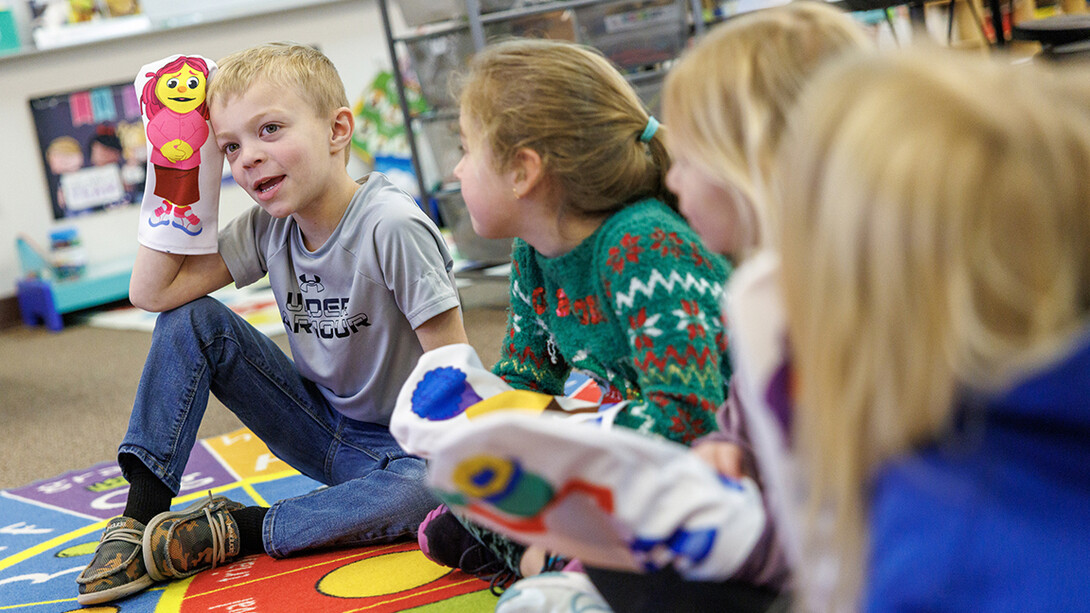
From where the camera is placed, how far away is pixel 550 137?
0.87m

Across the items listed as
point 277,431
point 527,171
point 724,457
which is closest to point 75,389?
point 277,431

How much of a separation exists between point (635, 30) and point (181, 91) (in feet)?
5.06

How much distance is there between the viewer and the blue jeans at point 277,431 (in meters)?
1.08

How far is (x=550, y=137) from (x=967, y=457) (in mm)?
524

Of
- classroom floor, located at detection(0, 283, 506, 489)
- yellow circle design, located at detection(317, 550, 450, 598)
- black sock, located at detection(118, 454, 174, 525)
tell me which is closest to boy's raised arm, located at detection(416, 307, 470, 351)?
yellow circle design, located at detection(317, 550, 450, 598)

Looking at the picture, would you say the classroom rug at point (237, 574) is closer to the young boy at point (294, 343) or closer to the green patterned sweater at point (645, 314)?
the young boy at point (294, 343)

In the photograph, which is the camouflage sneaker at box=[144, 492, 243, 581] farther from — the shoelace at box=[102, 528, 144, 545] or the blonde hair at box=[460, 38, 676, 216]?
the blonde hair at box=[460, 38, 676, 216]

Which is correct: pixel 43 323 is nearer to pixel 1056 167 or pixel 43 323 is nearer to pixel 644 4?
pixel 644 4

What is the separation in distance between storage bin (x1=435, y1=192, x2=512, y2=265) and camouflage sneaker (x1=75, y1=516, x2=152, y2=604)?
156cm

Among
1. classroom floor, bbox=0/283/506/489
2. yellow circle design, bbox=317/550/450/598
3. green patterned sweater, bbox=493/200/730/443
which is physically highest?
green patterned sweater, bbox=493/200/730/443

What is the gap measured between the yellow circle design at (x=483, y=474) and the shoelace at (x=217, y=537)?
621 millimetres

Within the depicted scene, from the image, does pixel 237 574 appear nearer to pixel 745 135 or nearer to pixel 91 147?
pixel 745 135

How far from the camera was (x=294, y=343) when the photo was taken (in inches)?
47.7

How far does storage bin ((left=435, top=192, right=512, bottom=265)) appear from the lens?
254cm
